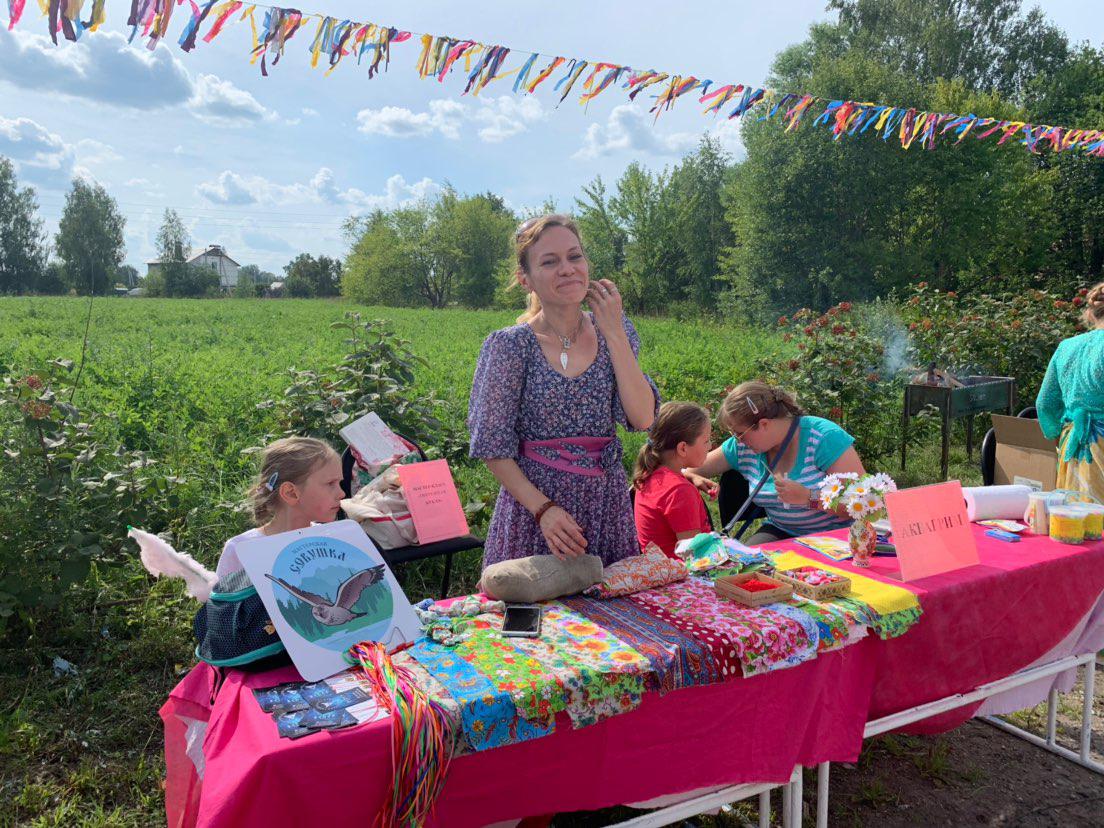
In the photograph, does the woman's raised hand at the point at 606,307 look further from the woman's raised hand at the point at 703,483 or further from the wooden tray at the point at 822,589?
the woman's raised hand at the point at 703,483

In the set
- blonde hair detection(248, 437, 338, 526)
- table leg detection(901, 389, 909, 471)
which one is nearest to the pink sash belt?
blonde hair detection(248, 437, 338, 526)

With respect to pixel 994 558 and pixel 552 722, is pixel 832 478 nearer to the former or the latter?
pixel 994 558

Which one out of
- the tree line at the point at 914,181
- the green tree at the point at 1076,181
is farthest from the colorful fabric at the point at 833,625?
the green tree at the point at 1076,181

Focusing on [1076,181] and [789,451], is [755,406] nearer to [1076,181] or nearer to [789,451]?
[789,451]

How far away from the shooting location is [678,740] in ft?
5.64

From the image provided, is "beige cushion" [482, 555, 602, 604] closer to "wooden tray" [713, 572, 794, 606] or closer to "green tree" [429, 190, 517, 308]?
"wooden tray" [713, 572, 794, 606]

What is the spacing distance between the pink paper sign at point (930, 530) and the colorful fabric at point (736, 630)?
532 millimetres

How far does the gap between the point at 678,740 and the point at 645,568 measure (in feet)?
1.54

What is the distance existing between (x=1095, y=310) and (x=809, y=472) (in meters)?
1.52

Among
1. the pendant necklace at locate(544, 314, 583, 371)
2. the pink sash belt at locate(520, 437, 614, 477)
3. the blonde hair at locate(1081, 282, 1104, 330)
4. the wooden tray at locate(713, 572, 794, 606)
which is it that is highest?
the blonde hair at locate(1081, 282, 1104, 330)

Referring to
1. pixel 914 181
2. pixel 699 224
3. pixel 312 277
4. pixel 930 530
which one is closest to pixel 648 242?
pixel 699 224

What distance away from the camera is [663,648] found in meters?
1.67

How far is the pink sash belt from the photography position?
204 centimetres

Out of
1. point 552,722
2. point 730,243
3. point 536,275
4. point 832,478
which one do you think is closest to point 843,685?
point 832,478
